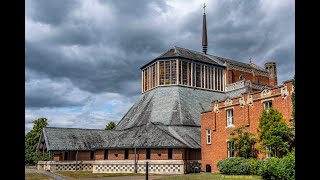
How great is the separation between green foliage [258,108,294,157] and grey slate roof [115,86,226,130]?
58.2 ft

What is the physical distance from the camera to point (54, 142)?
1742 inches

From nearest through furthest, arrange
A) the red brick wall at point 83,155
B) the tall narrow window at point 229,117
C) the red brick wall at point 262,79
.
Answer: the tall narrow window at point 229,117
the red brick wall at point 83,155
the red brick wall at point 262,79

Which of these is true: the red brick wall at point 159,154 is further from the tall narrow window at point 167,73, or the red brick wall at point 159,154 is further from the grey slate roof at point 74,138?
the tall narrow window at point 167,73

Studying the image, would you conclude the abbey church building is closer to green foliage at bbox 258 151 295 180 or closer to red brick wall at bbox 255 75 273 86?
red brick wall at bbox 255 75 273 86

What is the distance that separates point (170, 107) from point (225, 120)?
14.6 meters

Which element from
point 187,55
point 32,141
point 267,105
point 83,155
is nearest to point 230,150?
point 267,105

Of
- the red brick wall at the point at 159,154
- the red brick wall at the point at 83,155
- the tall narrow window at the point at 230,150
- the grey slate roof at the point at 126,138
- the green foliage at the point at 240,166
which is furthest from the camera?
the red brick wall at the point at 83,155

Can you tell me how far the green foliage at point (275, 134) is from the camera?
2562cm

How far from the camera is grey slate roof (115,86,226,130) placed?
46.0 metres

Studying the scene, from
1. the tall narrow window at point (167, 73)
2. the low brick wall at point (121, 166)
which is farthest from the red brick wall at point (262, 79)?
the low brick wall at point (121, 166)

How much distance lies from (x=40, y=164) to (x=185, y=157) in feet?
70.8

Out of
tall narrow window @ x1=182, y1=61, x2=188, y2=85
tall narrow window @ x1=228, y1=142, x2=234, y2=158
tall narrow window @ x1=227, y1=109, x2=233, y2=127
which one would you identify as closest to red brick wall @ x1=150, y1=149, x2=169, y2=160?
tall narrow window @ x1=228, y1=142, x2=234, y2=158

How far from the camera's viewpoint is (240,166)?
2805 cm

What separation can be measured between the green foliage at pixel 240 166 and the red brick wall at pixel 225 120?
1902mm
